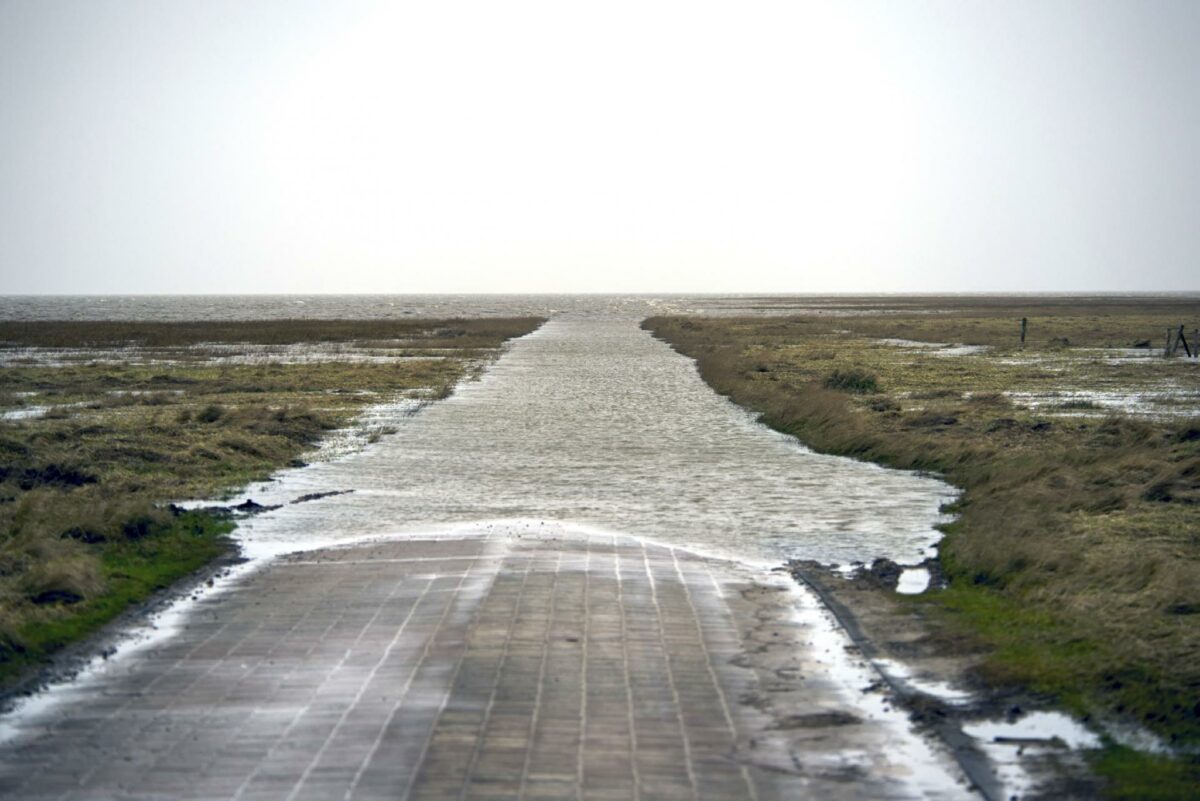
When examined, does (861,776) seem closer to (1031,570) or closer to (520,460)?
(1031,570)

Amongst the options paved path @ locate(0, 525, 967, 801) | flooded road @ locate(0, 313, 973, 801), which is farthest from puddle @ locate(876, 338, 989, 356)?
paved path @ locate(0, 525, 967, 801)

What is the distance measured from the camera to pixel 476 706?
34.7ft

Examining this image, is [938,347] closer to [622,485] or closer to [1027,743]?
[622,485]

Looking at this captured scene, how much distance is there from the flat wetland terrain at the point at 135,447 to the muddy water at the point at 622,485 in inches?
62.4

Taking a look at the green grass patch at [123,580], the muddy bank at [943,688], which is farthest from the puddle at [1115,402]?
the green grass patch at [123,580]

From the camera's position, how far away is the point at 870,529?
67.0 ft

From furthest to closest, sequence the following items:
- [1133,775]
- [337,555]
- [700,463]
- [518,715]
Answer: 1. [700,463]
2. [337,555]
3. [518,715]
4. [1133,775]

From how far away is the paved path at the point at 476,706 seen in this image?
8953 millimetres

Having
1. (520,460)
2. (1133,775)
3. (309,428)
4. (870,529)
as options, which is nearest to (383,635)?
(1133,775)

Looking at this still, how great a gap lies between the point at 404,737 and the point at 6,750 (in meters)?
3.03

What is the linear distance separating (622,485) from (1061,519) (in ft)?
30.6

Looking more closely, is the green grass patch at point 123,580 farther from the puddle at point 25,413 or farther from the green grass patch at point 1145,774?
the puddle at point 25,413

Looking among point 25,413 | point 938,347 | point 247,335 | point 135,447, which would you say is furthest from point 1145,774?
point 247,335

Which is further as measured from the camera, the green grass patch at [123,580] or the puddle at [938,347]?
the puddle at [938,347]
